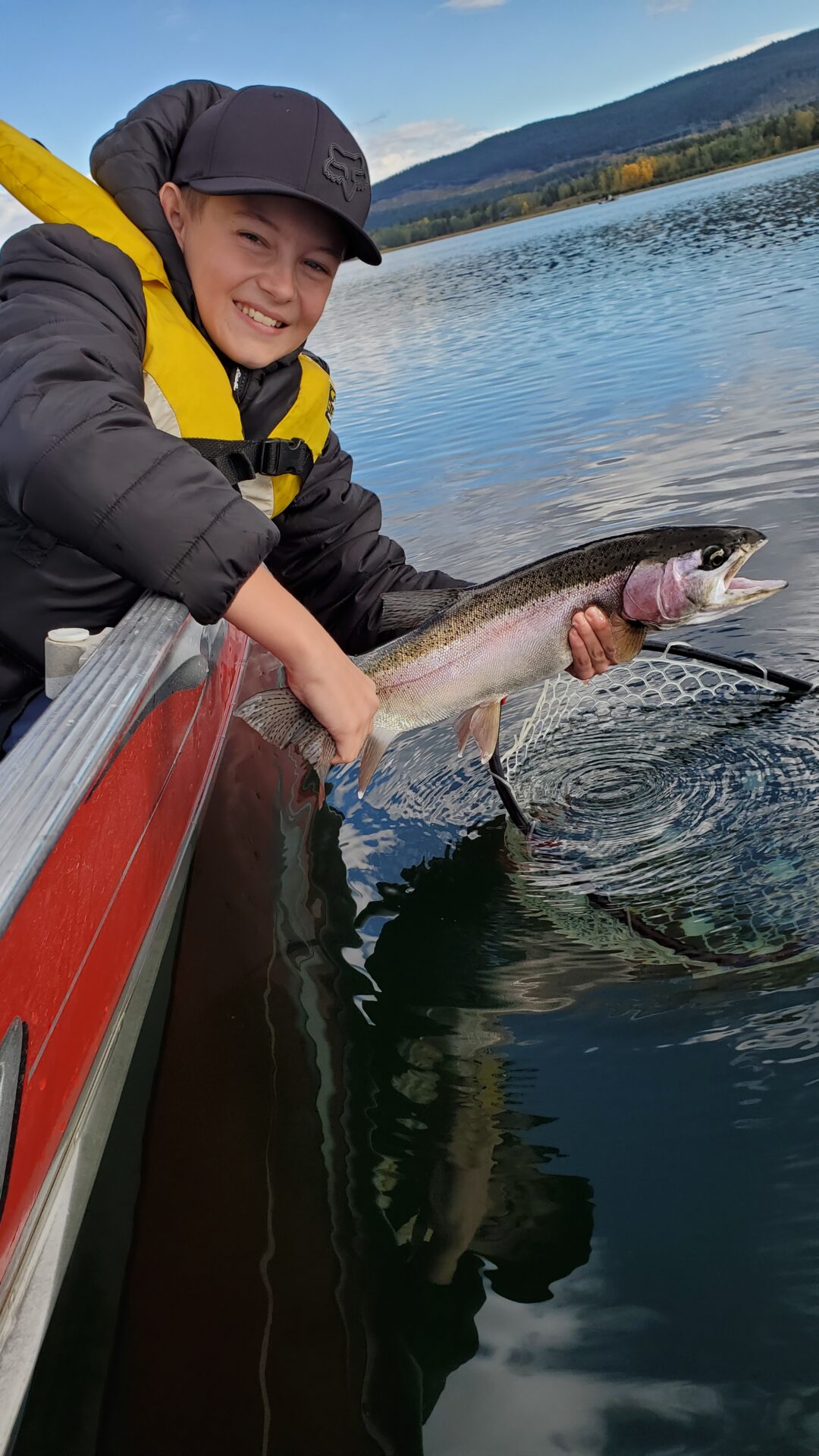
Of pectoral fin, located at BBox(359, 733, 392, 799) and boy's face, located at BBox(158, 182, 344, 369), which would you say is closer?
boy's face, located at BBox(158, 182, 344, 369)

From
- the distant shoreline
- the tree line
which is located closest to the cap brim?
the tree line

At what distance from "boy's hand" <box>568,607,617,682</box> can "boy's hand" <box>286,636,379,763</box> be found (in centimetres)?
83

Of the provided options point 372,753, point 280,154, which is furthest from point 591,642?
point 280,154

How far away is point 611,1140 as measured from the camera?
2650mm

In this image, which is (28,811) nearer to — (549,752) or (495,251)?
(549,752)

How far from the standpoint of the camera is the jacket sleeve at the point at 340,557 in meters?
4.29

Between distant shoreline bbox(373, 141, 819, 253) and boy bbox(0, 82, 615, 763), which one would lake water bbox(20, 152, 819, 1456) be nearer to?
boy bbox(0, 82, 615, 763)

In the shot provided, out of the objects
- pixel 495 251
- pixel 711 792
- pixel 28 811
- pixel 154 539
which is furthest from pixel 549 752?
pixel 495 251

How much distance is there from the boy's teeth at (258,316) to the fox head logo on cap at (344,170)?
453 millimetres

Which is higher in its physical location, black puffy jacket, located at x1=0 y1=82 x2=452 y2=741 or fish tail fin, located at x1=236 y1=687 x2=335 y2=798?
black puffy jacket, located at x1=0 y1=82 x2=452 y2=741

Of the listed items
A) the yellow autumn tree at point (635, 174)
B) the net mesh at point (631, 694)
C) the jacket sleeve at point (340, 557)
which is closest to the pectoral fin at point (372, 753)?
the jacket sleeve at point (340, 557)

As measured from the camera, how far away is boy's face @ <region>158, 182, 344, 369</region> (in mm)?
3146

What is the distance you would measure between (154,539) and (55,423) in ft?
1.01

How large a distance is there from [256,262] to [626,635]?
5.08 ft
